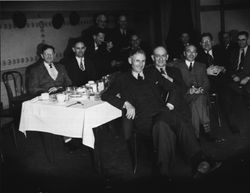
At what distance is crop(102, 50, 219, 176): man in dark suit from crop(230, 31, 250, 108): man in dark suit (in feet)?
4.61

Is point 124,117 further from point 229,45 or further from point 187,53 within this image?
point 229,45

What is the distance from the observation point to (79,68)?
16.6 ft

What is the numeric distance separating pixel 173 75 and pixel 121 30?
2.96 m

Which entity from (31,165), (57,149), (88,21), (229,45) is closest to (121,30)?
(88,21)

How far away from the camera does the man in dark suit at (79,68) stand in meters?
5.03

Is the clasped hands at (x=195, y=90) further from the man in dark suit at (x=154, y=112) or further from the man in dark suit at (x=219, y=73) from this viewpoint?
the man in dark suit at (x=219, y=73)

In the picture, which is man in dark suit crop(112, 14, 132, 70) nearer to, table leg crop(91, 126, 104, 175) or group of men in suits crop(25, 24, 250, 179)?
group of men in suits crop(25, 24, 250, 179)

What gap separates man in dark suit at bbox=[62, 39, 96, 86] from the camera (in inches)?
198

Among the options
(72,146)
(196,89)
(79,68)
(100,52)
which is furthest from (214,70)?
(72,146)

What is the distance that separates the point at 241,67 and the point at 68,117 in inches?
117

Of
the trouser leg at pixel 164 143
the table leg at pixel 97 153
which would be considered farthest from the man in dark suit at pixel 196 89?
the table leg at pixel 97 153

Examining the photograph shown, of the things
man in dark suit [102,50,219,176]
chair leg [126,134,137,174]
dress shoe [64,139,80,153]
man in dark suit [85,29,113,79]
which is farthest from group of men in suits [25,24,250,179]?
dress shoe [64,139,80,153]

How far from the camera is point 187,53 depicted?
448cm

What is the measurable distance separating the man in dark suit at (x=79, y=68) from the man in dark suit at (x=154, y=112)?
4.86ft
